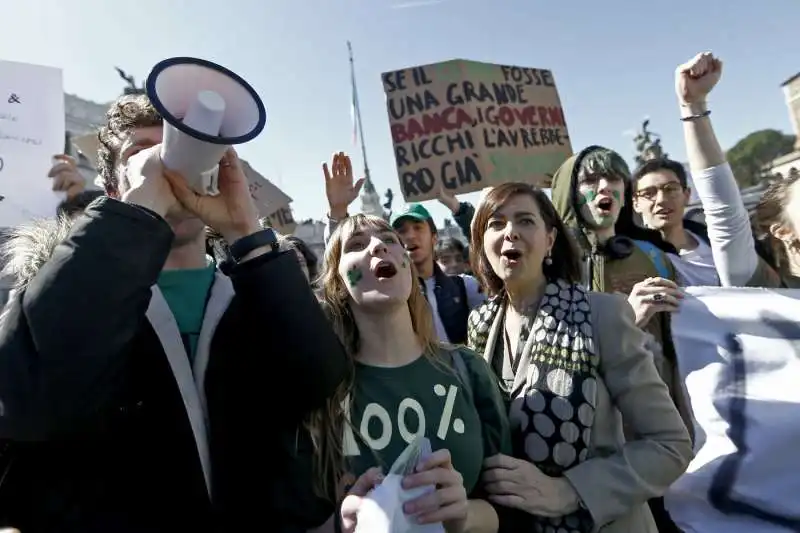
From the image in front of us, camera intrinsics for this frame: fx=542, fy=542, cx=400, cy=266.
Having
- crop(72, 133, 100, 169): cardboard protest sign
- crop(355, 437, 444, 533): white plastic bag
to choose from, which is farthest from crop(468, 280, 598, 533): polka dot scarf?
crop(72, 133, 100, 169): cardboard protest sign

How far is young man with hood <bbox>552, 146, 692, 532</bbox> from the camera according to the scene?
2178 millimetres

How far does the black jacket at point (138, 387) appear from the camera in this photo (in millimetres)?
951

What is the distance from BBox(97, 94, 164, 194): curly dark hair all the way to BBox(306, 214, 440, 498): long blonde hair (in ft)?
2.19

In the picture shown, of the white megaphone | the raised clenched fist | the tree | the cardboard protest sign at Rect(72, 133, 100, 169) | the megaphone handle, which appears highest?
the tree

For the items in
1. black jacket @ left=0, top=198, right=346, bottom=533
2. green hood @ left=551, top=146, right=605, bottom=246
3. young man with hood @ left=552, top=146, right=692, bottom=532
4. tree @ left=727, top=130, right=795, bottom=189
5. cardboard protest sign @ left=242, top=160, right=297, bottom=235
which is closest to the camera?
black jacket @ left=0, top=198, right=346, bottom=533

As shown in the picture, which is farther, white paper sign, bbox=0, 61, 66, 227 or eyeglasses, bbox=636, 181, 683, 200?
white paper sign, bbox=0, 61, 66, 227

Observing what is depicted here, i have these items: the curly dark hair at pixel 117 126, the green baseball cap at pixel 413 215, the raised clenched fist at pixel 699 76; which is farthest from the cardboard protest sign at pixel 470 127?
the curly dark hair at pixel 117 126

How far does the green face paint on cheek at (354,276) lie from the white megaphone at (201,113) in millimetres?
595

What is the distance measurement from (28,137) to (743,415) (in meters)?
3.80

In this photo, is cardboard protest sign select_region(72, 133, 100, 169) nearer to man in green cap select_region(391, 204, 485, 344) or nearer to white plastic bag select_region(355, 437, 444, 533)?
man in green cap select_region(391, 204, 485, 344)

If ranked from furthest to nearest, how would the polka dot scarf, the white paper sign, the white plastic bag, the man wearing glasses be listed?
the white paper sign, the man wearing glasses, the polka dot scarf, the white plastic bag

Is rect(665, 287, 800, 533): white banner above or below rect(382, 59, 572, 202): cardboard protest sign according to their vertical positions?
below

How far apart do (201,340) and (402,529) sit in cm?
58

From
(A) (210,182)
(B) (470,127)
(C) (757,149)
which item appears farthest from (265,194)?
(C) (757,149)
